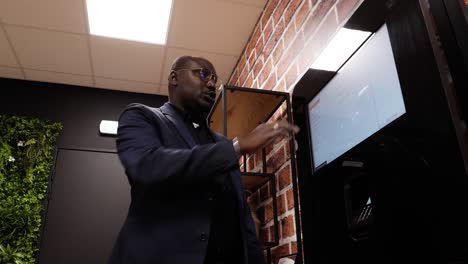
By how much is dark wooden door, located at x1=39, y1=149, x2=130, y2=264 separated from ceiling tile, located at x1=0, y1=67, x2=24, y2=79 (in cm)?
84

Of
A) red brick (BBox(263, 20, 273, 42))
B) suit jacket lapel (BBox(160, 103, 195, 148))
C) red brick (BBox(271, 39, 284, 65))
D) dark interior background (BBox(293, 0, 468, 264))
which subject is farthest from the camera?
red brick (BBox(263, 20, 273, 42))

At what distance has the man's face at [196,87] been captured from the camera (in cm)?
157

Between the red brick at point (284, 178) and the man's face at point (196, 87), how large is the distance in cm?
57

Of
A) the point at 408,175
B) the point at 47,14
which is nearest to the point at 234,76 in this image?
the point at 47,14

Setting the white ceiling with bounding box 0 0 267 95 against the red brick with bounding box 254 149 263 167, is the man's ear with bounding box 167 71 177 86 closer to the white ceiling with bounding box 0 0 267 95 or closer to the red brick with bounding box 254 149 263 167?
the red brick with bounding box 254 149 263 167

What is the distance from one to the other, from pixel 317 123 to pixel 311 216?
1.01 ft

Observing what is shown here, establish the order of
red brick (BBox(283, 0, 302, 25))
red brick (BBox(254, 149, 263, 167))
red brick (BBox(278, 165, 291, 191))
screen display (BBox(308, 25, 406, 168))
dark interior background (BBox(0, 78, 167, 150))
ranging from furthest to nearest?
dark interior background (BBox(0, 78, 167, 150)) < red brick (BBox(254, 149, 263, 167)) < red brick (BBox(283, 0, 302, 25)) < red brick (BBox(278, 165, 291, 191)) < screen display (BBox(308, 25, 406, 168))

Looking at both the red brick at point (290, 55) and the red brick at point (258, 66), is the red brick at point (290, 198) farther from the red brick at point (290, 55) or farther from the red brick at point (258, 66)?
the red brick at point (258, 66)

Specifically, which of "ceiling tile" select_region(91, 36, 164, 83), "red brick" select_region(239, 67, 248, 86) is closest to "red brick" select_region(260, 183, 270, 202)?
"red brick" select_region(239, 67, 248, 86)

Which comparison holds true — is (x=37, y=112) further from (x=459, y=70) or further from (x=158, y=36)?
(x=459, y=70)

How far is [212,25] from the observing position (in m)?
2.90

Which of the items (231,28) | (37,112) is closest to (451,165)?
(231,28)

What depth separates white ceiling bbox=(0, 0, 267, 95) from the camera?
274 cm

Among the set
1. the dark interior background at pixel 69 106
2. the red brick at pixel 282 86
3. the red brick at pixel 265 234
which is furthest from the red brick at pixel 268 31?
the dark interior background at pixel 69 106
